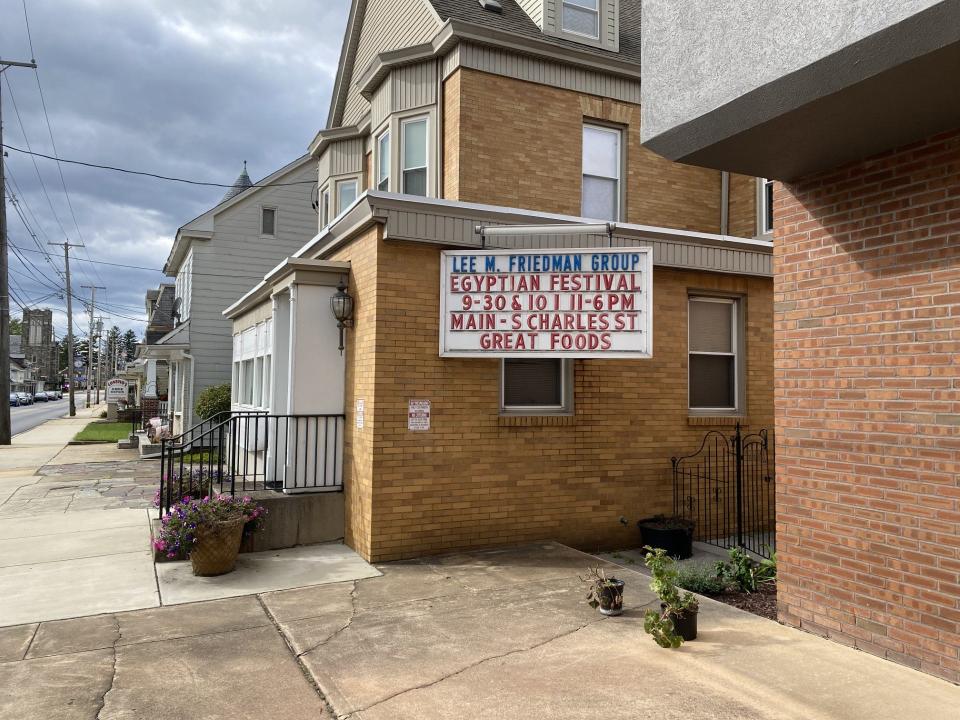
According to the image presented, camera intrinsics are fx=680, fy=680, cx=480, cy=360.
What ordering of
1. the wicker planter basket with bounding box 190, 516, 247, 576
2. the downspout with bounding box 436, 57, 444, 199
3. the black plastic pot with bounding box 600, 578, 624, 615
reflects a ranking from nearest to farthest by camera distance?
the black plastic pot with bounding box 600, 578, 624, 615, the wicker planter basket with bounding box 190, 516, 247, 576, the downspout with bounding box 436, 57, 444, 199

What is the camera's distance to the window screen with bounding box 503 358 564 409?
8.65 m

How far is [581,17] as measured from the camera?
11.7 meters

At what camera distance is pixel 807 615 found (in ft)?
17.5

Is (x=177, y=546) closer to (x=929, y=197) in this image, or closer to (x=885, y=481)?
(x=885, y=481)

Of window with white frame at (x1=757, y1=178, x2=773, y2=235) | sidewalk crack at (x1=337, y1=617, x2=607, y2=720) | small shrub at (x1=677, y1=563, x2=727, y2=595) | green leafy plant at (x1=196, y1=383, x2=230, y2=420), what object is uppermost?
window with white frame at (x1=757, y1=178, x2=773, y2=235)

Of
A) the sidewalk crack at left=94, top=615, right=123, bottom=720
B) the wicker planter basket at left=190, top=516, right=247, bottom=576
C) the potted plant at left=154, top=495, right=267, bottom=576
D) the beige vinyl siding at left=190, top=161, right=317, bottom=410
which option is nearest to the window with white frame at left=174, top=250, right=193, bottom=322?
the beige vinyl siding at left=190, top=161, right=317, bottom=410

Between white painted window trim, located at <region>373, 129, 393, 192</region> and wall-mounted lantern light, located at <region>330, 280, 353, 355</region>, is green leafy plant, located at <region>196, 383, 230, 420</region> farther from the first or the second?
wall-mounted lantern light, located at <region>330, 280, 353, 355</region>

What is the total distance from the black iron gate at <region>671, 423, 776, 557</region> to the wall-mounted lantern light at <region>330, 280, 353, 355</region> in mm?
4677

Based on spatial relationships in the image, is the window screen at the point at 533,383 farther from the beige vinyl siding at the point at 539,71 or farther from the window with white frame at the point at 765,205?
the window with white frame at the point at 765,205

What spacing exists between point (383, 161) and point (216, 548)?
7738 mm

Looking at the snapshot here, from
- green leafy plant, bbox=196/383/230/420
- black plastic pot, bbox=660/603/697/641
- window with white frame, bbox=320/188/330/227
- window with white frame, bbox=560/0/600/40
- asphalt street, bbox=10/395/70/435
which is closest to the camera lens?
black plastic pot, bbox=660/603/697/641

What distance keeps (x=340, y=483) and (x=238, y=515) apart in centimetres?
148

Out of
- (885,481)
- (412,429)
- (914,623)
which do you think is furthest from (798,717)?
(412,429)

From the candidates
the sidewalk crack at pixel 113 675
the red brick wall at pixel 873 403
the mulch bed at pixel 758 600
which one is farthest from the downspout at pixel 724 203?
the sidewalk crack at pixel 113 675
